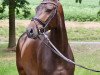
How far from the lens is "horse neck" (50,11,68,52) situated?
605cm

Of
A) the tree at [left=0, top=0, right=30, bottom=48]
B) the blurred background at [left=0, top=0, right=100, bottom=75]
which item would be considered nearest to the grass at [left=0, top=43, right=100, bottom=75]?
the blurred background at [left=0, top=0, right=100, bottom=75]

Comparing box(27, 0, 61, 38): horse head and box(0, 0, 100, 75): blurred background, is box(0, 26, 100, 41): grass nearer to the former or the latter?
box(0, 0, 100, 75): blurred background

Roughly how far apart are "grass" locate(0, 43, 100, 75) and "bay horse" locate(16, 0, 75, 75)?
459cm

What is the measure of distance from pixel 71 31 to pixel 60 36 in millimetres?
19985

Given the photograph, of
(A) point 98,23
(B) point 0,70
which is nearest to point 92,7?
(A) point 98,23

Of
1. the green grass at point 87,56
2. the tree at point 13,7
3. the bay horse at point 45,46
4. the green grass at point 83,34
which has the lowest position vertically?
the green grass at point 83,34

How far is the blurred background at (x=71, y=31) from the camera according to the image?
47.1 ft

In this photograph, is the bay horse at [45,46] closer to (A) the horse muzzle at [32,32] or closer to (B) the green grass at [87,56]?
(A) the horse muzzle at [32,32]

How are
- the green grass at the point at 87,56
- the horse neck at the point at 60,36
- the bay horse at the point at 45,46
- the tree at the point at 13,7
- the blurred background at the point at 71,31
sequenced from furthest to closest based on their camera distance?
the tree at the point at 13,7
the blurred background at the point at 71,31
the green grass at the point at 87,56
the horse neck at the point at 60,36
the bay horse at the point at 45,46

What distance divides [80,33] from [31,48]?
18.8 meters

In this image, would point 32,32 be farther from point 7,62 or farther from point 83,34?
point 83,34

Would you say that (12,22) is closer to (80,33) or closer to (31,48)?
(80,33)

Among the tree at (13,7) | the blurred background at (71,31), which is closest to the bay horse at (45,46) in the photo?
the blurred background at (71,31)

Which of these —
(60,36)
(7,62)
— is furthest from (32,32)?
(7,62)
